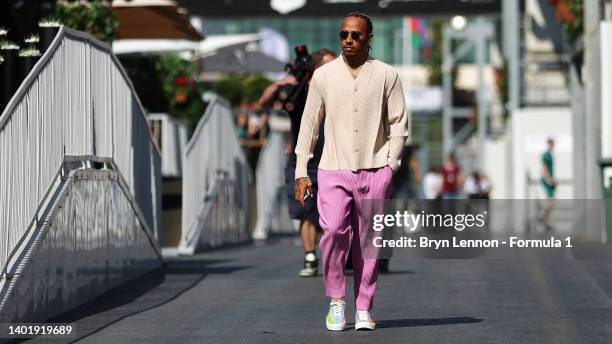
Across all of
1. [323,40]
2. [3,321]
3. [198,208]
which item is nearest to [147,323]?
[3,321]

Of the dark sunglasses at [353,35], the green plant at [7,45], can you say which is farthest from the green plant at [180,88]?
the dark sunglasses at [353,35]

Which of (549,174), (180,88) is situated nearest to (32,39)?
(180,88)

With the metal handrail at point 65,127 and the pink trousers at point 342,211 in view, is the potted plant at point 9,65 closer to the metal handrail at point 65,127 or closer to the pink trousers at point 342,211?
the metal handrail at point 65,127

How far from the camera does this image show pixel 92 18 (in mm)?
17766

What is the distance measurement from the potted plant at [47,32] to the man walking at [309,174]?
3.13 metres

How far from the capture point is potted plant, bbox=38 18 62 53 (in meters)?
10.4

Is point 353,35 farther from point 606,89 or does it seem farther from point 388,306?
point 606,89

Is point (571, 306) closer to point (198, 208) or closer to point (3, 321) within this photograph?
point (3, 321)

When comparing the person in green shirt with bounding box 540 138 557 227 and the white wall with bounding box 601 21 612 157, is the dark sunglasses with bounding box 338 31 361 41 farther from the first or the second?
the person in green shirt with bounding box 540 138 557 227

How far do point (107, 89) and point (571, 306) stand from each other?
4073 mm

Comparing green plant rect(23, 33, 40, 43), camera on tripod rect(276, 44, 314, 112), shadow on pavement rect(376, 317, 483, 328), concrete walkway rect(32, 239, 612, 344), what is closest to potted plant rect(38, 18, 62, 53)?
green plant rect(23, 33, 40, 43)

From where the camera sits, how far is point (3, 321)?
326 inches

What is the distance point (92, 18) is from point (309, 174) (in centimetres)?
535

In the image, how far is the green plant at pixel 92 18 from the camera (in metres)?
17.6
